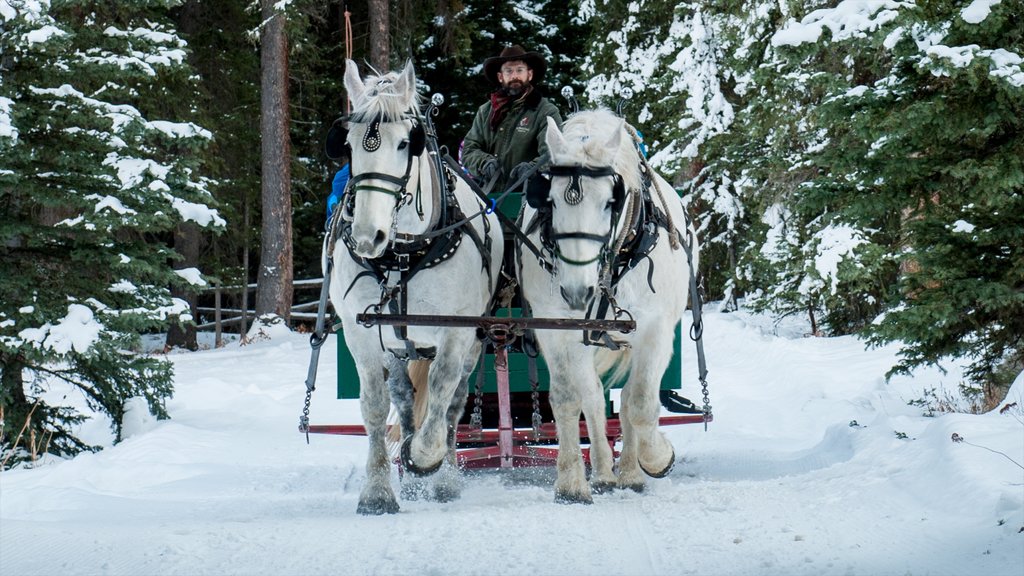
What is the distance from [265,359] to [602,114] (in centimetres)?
1124

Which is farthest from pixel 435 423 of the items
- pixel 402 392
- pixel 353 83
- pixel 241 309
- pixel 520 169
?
pixel 241 309

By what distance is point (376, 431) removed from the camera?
20.6ft

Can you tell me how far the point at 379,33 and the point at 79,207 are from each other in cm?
1152

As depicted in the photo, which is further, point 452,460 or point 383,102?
point 452,460

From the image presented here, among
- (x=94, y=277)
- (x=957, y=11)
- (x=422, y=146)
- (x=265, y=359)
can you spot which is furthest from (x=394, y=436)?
(x=265, y=359)

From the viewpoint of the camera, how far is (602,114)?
6.13 meters

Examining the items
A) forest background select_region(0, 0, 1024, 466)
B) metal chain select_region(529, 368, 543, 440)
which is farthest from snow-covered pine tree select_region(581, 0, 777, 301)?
metal chain select_region(529, 368, 543, 440)

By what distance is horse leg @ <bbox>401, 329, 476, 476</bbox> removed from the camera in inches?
231

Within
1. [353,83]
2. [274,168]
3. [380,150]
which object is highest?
[274,168]

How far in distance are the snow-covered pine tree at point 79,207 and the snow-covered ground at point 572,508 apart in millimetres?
827

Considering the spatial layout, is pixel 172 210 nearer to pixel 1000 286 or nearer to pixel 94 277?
pixel 94 277

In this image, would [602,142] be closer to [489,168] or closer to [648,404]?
[648,404]

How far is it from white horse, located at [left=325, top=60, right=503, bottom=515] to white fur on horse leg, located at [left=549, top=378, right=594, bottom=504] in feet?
2.06

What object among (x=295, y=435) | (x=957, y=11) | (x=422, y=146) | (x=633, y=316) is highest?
(x=957, y=11)
